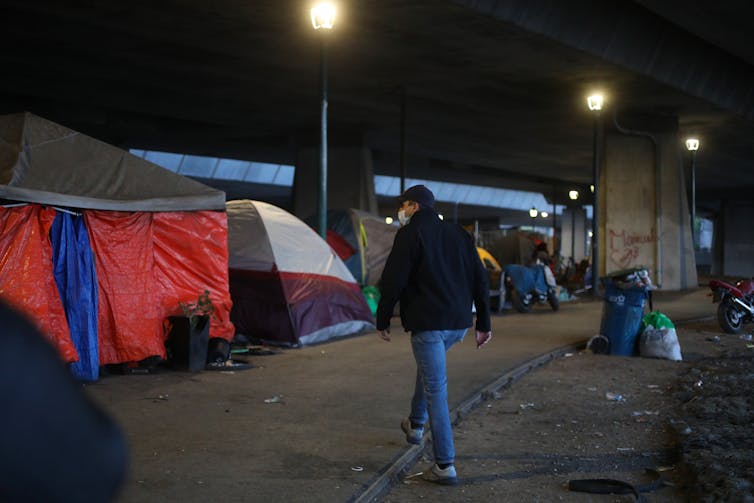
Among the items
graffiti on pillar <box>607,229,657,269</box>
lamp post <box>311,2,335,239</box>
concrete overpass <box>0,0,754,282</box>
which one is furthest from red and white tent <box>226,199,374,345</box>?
graffiti on pillar <box>607,229,657,269</box>

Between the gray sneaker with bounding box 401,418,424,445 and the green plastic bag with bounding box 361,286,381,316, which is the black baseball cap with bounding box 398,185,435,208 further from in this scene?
the green plastic bag with bounding box 361,286,381,316

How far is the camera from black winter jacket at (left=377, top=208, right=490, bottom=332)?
5.88 m

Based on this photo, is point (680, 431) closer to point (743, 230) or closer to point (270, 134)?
point (270, 134)

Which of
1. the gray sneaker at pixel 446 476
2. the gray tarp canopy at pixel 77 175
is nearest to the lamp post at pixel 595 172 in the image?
the gray tarp canopy at pixel 77 175

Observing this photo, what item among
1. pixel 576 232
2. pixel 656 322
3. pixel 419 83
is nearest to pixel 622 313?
pixel 656 322

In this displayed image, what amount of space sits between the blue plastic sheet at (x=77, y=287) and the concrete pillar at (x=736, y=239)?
6011 cm

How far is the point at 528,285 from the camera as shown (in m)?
19.8

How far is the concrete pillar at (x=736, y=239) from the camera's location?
2475 inches

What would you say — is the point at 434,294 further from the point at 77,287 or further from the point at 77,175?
the point at 77,175

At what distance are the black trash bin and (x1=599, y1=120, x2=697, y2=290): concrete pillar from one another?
1815 cm

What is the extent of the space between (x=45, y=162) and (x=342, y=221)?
977cm

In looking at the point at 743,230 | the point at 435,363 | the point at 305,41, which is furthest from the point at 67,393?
the point at 743,230

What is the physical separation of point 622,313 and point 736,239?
55.5m

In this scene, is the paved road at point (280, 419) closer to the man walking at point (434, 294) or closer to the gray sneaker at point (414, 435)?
the gray sneaker at point (414, 435)
